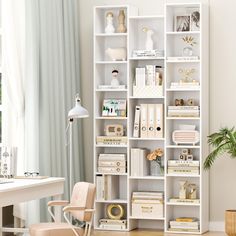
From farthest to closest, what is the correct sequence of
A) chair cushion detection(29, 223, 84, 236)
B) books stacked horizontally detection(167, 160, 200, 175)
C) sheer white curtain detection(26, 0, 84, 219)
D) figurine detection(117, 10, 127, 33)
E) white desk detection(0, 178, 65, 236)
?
figurine detection(117, 10, 127, 33) < books stacked horizontally detection(167, 160, 200, 175) < sheer white curtain detection(26, 0, 84, 219) < chair cushion detection(29, 223, 84, 236) < white desk detection(0, 178, 65, 236)

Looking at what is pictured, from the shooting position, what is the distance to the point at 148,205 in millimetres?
7805

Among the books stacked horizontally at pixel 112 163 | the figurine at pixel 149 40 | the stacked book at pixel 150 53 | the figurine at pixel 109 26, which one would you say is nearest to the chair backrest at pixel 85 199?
the books stacked horizontally at pixel 112 163

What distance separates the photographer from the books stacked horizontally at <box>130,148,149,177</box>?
7.85 m

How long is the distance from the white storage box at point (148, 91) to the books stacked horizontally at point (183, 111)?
0.20 metres

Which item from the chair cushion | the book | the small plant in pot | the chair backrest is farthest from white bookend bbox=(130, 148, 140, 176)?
the chair cushion

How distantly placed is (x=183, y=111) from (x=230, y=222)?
1251 mm

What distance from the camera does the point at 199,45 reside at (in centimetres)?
786

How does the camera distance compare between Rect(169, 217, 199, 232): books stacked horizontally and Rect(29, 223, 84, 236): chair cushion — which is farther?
Rect(169, 217, 199, 232): books stacked horizontally

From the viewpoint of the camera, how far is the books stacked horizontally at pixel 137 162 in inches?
309

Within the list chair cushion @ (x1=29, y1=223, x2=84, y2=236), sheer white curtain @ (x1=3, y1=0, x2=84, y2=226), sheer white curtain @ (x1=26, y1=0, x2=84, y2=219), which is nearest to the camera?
chair cushion @ (x1=29, y1=223, x2=84, y2=236)

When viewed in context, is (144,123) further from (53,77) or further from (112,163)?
A: (53,77)

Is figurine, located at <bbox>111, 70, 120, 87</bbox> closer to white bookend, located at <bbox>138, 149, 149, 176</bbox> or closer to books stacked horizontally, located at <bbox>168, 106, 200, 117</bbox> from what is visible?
books stacked horizontally, located at <bbox>168, 106, 200, 117</bbox>

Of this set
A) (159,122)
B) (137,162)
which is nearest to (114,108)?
(159,122)

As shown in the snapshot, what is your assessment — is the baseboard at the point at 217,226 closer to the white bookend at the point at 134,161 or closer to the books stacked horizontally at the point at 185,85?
the white bookend at the point at 134,161
